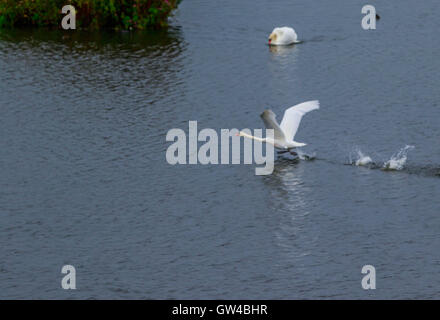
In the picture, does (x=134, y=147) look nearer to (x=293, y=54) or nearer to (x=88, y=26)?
(x=293, y=54)

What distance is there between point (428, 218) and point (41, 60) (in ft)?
81.5

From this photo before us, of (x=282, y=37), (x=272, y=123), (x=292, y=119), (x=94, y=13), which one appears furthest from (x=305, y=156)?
(x=94, y=13)

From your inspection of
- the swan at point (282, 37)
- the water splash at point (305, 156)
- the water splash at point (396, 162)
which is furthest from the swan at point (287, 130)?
the swan at point (282, 37)

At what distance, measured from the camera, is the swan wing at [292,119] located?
37.5 metres

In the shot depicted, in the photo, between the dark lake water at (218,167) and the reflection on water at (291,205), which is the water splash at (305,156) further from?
the dark lake water at (218,167)

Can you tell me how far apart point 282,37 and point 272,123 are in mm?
17300

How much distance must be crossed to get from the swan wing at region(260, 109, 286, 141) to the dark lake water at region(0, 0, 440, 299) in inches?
43.8

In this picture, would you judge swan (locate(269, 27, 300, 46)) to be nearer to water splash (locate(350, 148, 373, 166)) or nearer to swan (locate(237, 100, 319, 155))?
swan (locate(237, 100, 319, 155))

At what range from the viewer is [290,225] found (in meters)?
32.2

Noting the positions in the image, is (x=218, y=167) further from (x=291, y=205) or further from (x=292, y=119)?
(x=291, y=205)

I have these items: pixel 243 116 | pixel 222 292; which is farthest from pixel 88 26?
pixel 222 292

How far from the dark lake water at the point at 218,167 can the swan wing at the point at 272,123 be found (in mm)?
1113

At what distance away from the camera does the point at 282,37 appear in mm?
52281

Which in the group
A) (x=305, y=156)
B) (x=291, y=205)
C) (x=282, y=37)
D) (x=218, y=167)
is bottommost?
(x=291, y=205)
